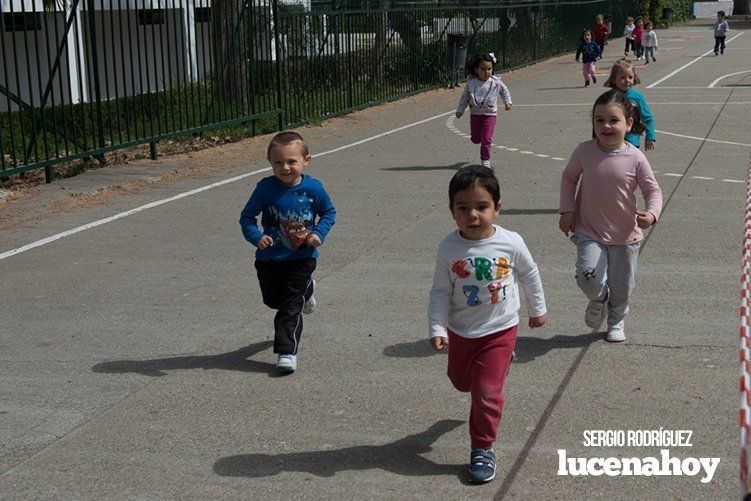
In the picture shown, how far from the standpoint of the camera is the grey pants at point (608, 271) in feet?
20.7

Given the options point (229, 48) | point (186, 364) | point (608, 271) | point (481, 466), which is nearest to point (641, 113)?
point (608, 271)

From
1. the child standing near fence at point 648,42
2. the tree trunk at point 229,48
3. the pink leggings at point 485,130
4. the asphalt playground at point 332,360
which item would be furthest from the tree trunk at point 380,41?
the child standing near fence at point 648,42

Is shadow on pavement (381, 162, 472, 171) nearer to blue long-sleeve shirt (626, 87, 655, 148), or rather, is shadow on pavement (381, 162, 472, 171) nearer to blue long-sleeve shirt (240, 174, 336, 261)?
blue long-sleeve shirt (626, 87, 655, 148)

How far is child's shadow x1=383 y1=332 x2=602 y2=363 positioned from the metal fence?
6.89 meters

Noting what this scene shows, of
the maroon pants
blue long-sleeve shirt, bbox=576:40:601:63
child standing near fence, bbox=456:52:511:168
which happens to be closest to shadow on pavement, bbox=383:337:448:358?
the maroon pants

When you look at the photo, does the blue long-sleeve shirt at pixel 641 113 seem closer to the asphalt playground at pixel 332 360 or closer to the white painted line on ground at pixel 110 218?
the asphalt playground at pixel 332 360

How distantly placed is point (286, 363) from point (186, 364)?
0.63 metres

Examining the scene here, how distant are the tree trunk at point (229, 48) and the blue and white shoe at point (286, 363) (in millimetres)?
11003

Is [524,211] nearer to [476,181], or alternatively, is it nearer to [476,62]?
[476,62]

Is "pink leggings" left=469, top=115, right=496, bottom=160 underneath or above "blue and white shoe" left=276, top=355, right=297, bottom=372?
A: above

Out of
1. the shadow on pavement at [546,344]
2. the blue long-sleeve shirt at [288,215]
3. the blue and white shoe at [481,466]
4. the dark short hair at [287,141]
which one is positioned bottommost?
the shadow on pavement at [546,344]

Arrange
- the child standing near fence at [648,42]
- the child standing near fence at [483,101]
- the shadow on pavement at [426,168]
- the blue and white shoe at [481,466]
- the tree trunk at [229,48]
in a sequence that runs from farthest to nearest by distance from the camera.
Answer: the child standing near fence at [648,42]
the tree trunk at [229,48]
the shadow on pavement at [426,168]
the child standing near fence at [483,101]
the blue and white shoe at [481,466]

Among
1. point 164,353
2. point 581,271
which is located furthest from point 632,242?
point 164,353

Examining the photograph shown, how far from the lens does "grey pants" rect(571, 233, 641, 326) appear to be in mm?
6316
